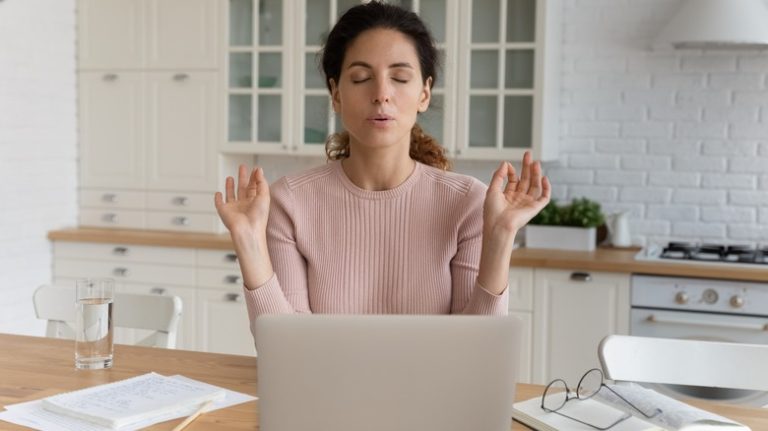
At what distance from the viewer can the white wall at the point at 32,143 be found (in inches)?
159

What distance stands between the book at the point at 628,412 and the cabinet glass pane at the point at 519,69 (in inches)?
94.8

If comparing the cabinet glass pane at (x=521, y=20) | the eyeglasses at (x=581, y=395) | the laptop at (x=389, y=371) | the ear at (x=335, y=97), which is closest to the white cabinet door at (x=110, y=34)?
the cabinet glass pane at (x=521, y=20)

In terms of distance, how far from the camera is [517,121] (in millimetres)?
3957

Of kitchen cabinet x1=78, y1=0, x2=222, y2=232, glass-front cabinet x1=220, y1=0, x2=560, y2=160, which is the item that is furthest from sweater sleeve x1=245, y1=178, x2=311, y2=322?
kitchen cabinet x1=78, y1=0, x2=222, y2=232

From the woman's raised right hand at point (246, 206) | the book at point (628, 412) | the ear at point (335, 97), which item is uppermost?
the ear at point (335, 97)

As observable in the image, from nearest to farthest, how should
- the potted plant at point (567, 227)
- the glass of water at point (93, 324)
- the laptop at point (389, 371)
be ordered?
the laptop at point (389, 371) < the glass of water at point (93, 324) < the potted plant at point (567, 227)

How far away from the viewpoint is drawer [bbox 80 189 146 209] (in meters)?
4.46

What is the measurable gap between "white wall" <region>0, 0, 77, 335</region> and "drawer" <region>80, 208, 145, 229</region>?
0.07m

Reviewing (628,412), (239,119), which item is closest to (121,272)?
(239,119)

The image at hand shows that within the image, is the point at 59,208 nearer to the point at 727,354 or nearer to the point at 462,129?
the point at 462,129

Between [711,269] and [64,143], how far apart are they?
2.89m

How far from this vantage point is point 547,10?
3.86 m

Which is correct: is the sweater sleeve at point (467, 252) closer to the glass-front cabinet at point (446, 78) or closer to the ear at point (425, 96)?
the ear at point (425, 96)

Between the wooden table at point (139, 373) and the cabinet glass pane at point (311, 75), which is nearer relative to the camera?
the wooden table at point (139, 373)
